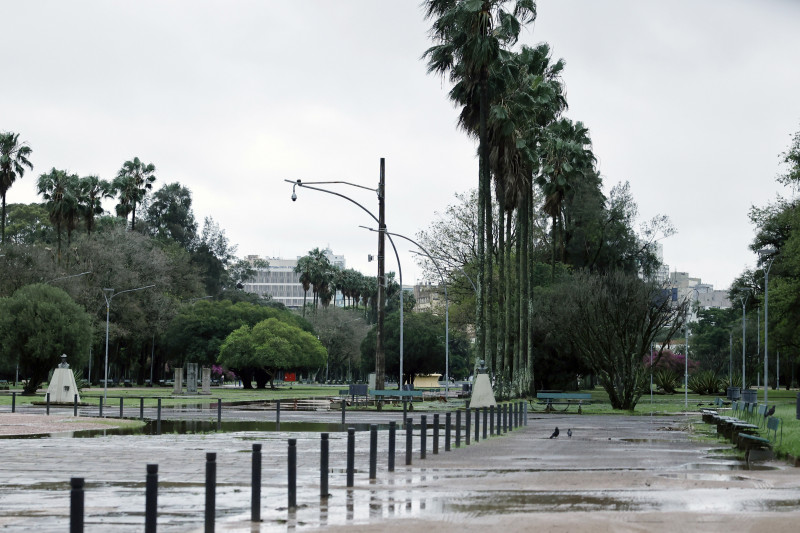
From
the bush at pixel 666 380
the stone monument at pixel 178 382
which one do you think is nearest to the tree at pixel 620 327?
the stone monument at pixel 178 382

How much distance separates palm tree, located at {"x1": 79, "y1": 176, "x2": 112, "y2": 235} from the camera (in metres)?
84.8

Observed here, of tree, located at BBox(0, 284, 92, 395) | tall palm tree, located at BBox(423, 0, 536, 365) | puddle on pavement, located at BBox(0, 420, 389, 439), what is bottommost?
puddle on pavement, located at BBox(0, 420, 389, 439)

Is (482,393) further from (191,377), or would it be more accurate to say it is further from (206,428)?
(191,377)

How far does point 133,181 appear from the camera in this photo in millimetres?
95188

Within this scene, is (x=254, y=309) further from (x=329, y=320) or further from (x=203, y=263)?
(x=329, y=320)

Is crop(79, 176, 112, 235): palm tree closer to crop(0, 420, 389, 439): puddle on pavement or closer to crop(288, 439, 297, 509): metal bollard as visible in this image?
crop(0, 420, 389, 439): puddle on pavement

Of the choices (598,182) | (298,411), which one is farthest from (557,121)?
(298,411)

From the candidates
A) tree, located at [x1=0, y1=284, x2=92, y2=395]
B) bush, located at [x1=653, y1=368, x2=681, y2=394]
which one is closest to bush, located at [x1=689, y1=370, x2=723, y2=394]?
bush, located at [x1=653, y1=368, x2=681, y2=394]

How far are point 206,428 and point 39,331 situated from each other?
116ft

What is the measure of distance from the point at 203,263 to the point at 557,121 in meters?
68.6

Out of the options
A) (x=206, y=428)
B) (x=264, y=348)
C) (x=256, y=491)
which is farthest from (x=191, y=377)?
(x=256, y=491)

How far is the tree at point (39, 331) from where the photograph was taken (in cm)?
5903

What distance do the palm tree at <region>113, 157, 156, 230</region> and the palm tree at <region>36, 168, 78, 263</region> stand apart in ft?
37.5

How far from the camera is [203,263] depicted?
397 feet
